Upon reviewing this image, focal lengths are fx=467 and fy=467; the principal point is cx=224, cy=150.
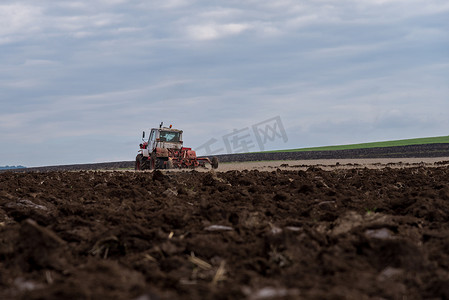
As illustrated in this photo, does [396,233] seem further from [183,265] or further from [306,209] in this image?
[183,265]

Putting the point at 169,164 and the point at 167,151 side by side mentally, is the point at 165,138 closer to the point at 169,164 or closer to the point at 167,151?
the point at 167,151

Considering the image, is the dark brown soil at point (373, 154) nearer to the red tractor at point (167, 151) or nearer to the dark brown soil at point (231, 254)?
the red tractor at point (167, 151)

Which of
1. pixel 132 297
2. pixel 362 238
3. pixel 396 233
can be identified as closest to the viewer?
pixel 132 297

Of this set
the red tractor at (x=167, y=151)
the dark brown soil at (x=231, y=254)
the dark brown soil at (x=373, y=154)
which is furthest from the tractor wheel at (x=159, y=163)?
the dark brown soil at (x=373, y=154)

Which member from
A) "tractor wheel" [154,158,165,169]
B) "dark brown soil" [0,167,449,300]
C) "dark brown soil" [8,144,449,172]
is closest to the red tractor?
"tractor wheel" [154,158,165,169]

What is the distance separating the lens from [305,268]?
3.96m

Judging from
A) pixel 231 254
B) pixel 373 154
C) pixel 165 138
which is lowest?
pixel 231 254

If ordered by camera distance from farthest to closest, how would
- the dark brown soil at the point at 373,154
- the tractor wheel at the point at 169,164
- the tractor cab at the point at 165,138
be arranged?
the dark brown soil at the point at 373,154 → the tractor cab at the point at 165,138 → the tractor wheel at the point at 169,164

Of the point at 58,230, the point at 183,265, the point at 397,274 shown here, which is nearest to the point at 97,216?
the point at 58,230

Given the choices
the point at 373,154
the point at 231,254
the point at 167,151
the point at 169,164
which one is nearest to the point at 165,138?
the point at 167,151

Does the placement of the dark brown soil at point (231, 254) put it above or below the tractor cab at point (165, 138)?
below

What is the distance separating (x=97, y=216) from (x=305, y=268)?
142 inches

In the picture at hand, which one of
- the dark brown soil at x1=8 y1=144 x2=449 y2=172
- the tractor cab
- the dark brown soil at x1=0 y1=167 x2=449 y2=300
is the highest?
the tractor cab

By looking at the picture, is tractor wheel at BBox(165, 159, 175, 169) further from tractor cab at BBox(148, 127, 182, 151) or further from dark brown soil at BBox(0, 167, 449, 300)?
dark brown soil at BBox(0, 167, 449, 300)
